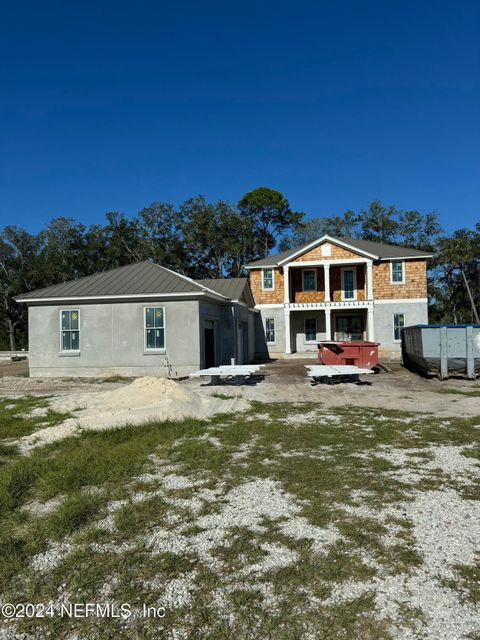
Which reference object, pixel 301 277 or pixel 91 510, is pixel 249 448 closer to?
pixel 91 510

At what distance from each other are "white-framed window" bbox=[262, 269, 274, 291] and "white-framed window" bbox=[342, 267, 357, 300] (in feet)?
16.1

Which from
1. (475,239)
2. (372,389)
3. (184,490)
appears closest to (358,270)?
(372,389)

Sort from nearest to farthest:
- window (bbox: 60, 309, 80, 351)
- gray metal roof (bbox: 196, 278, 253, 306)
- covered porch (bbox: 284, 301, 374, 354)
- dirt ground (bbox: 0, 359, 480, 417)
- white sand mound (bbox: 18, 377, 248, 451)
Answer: white sand mound (bbox: 18, 377, 248, 451), dirt ground (bbox: 0, 359, 480, 417), window (bbox: 60, 309, 80, 351), gray metal roof (bbox: 196, 278, 253, 306), covered porch (bbox: 284, 301, 374, 354)

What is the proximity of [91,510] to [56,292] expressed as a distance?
52.2 feet

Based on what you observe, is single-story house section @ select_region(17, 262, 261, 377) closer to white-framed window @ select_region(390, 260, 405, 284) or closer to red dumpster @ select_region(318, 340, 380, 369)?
red dumpster @ select_region(318, 340, 380, 369)

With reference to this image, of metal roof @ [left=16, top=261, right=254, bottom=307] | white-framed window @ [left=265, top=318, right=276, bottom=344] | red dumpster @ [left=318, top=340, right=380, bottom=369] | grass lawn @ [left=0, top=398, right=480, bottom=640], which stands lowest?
grass lawn @ [left=0, top=398, right=480, bottom=640]

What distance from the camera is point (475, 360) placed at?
14.7 m

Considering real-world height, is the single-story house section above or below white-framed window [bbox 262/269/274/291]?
below

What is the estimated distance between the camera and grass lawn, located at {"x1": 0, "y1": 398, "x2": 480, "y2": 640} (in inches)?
102

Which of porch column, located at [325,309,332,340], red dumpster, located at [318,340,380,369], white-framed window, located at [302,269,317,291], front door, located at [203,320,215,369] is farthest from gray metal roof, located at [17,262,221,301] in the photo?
white-framed window, located at [302,269,317,291]

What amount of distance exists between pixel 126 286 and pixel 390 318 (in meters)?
17.5

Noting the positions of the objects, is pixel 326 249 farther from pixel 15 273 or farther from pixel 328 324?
pixel 15 273

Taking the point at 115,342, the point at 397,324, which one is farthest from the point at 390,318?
the point at 115,342

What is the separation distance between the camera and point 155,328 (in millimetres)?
17266
